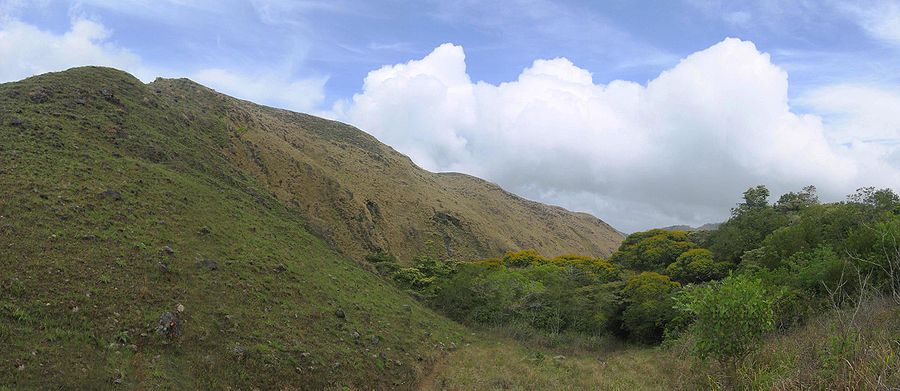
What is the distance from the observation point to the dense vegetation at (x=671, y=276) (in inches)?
905

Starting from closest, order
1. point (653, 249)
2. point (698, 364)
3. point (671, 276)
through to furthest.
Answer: point (698, 364) < point (671, 276) < point (653, 249)

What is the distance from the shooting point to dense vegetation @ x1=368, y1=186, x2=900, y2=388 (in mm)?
22984

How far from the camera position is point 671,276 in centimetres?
4288

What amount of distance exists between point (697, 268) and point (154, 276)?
41.2 metres

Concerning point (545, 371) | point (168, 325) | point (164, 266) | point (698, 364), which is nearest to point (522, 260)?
point (545, 371)

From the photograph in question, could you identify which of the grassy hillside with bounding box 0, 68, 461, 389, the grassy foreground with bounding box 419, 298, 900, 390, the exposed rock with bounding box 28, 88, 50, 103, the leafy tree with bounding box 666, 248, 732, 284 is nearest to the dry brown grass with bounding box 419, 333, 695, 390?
the grassy foreground with bounding box 419, 298, 900, 390

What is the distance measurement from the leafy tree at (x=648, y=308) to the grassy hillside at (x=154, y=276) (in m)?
14.7

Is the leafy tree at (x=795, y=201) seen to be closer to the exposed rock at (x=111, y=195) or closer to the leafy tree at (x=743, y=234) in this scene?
the leafy tree at (x=743, y=234)

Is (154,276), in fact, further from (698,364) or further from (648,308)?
(648,308)

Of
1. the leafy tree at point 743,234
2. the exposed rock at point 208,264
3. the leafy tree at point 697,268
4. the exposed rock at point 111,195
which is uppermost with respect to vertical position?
the leafy tree at point 743,234

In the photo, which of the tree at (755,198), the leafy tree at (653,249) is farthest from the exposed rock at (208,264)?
the tree at (755,198)

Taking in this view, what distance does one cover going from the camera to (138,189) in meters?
22.3

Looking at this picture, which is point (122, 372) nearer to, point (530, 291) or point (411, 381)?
point (411, 381)

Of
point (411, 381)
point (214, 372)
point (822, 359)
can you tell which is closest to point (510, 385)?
point (411, 381)
